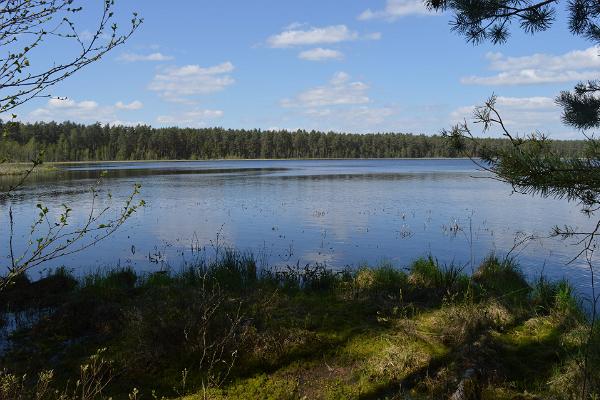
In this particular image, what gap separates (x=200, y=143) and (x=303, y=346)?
168176mm

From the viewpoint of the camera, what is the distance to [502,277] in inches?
451

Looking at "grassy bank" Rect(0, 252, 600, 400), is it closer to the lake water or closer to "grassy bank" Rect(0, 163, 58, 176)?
"grassy bank" Rect(0, 163, 58, 176)

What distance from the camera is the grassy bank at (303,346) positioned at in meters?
5.84

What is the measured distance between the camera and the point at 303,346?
6.84 m

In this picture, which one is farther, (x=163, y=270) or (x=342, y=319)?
(x=163, y=270)

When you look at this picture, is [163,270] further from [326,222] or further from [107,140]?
[107,140]

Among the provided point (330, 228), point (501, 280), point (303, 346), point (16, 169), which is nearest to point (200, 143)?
point (16, 169)

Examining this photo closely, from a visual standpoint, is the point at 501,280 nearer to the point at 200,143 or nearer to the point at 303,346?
the point at 303,346

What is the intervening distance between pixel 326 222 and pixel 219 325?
15.9m

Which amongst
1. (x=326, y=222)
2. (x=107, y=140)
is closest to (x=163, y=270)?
(x=326, y=222)

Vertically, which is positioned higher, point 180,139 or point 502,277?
point 180,139

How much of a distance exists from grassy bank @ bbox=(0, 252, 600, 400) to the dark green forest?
114974mm

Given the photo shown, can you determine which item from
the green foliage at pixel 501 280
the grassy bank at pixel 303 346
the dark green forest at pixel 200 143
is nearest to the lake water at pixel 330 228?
the green foliage at pixel 501 280

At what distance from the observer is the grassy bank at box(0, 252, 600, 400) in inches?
230
